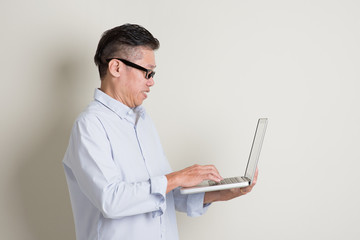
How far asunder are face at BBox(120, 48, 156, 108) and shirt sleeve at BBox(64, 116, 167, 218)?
8.2 inches

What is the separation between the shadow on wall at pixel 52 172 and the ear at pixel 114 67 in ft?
1.70

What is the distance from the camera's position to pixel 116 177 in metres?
1.17

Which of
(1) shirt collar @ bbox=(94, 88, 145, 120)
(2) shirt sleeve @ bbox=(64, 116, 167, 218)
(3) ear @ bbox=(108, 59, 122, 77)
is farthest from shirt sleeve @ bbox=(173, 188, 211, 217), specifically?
(3) ear @ bbox=(108, 59, 122, 77)

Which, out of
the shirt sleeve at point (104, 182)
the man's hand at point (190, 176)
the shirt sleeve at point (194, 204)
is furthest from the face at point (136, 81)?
the shirt sleeve at point (194, 204)

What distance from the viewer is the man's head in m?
1.36

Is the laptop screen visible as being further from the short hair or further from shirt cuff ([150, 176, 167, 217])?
the short hair

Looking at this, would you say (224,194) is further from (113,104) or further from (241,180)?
(113,104)

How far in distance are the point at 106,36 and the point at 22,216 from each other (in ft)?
3.38

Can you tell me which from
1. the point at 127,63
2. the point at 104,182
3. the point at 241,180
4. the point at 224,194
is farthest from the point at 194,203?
the point at 127,63

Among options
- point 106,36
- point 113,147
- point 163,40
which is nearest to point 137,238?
point 113,147

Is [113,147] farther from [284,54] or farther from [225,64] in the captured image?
[284,54]

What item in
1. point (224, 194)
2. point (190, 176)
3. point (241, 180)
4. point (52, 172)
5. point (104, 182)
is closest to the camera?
point (104, 182)

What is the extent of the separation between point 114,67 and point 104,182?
0.46 meters

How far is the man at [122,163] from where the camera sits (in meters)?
1.15
